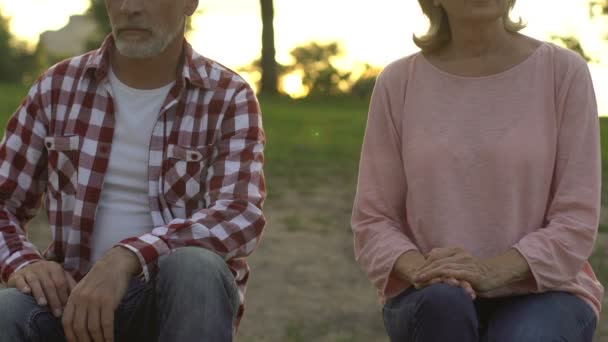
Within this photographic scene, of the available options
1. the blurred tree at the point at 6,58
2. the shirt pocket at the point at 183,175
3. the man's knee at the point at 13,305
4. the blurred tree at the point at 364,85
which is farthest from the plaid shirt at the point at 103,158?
the blurred tree at the point at 6,58

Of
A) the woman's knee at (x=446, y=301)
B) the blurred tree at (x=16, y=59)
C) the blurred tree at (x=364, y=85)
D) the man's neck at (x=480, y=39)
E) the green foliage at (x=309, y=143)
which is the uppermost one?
the man's neck at (x=480, y=39)

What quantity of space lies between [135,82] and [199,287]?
0.80m

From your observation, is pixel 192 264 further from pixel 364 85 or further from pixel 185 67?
pixel 364 85

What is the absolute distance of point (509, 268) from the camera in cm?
268

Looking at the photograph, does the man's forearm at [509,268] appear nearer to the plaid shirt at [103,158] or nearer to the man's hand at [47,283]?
the plaid shirt at [103,158]

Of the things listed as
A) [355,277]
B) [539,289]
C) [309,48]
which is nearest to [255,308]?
[355,277]

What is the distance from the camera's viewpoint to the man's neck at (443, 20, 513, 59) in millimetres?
2916

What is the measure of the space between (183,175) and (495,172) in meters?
0.87

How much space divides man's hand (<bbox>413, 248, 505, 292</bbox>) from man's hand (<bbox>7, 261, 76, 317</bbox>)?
36.3 inches

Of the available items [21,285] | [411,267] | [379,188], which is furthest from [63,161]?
[411,267]

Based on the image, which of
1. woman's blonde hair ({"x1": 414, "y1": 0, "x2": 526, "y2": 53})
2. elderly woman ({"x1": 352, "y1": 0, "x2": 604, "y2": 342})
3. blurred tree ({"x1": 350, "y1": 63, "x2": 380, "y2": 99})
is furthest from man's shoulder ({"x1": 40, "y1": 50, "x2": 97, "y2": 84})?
blurred tree ({"x1": 350, "y1": 63, "x2": 380, "y2": 99})

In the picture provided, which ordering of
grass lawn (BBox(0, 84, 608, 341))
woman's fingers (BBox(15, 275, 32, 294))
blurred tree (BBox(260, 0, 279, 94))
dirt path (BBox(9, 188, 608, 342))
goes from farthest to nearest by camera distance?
blurred tree (BBox(260, 0, 279, 94))
grass lawn (BBox(0, 84, 608, 341))
dirt path (BBox(9, 188, 608, 342))
woman's fingers (BBox(15, 275, 32, 294))

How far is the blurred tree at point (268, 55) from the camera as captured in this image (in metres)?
20.7

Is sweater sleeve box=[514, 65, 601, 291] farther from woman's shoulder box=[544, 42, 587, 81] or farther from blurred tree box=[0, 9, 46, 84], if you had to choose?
blurred tree box=[0, 9, 46, 84]
